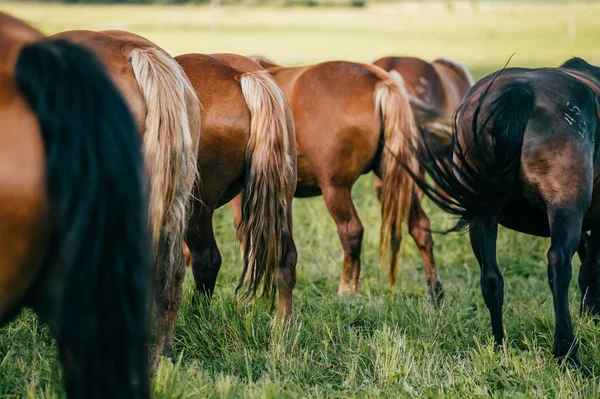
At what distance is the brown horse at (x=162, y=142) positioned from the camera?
9.95ft

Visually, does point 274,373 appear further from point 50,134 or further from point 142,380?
point 50,134

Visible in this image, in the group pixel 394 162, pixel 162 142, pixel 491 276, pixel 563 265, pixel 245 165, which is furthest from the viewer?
pixel 394 162

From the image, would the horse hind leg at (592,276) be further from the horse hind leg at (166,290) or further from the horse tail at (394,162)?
the horse hind leg at (166,290)

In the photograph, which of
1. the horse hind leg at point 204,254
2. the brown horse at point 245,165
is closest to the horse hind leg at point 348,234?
the brown horse at point 245,165

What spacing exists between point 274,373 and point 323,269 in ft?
10.4

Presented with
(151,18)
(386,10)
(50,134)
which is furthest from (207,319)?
(386,10)

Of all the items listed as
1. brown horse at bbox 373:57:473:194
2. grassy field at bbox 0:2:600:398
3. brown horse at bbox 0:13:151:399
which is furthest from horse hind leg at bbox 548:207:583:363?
brown horse at bbox 373:57:473:194

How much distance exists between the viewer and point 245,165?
405 cm

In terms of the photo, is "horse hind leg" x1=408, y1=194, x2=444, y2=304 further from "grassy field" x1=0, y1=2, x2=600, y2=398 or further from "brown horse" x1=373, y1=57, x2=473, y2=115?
"brown horse" x1=373, y1=57, x2=473, y2=115

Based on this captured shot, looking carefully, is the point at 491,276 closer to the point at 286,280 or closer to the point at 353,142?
the point at 286,280

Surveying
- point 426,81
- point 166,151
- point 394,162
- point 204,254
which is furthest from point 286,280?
point 426,81

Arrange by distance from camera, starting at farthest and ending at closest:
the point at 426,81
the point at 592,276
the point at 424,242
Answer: the point at 426,81 < the point at 424,242 < the point at 592,276

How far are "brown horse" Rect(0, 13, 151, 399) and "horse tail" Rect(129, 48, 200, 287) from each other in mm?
1134

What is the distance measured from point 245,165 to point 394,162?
1.97 m
